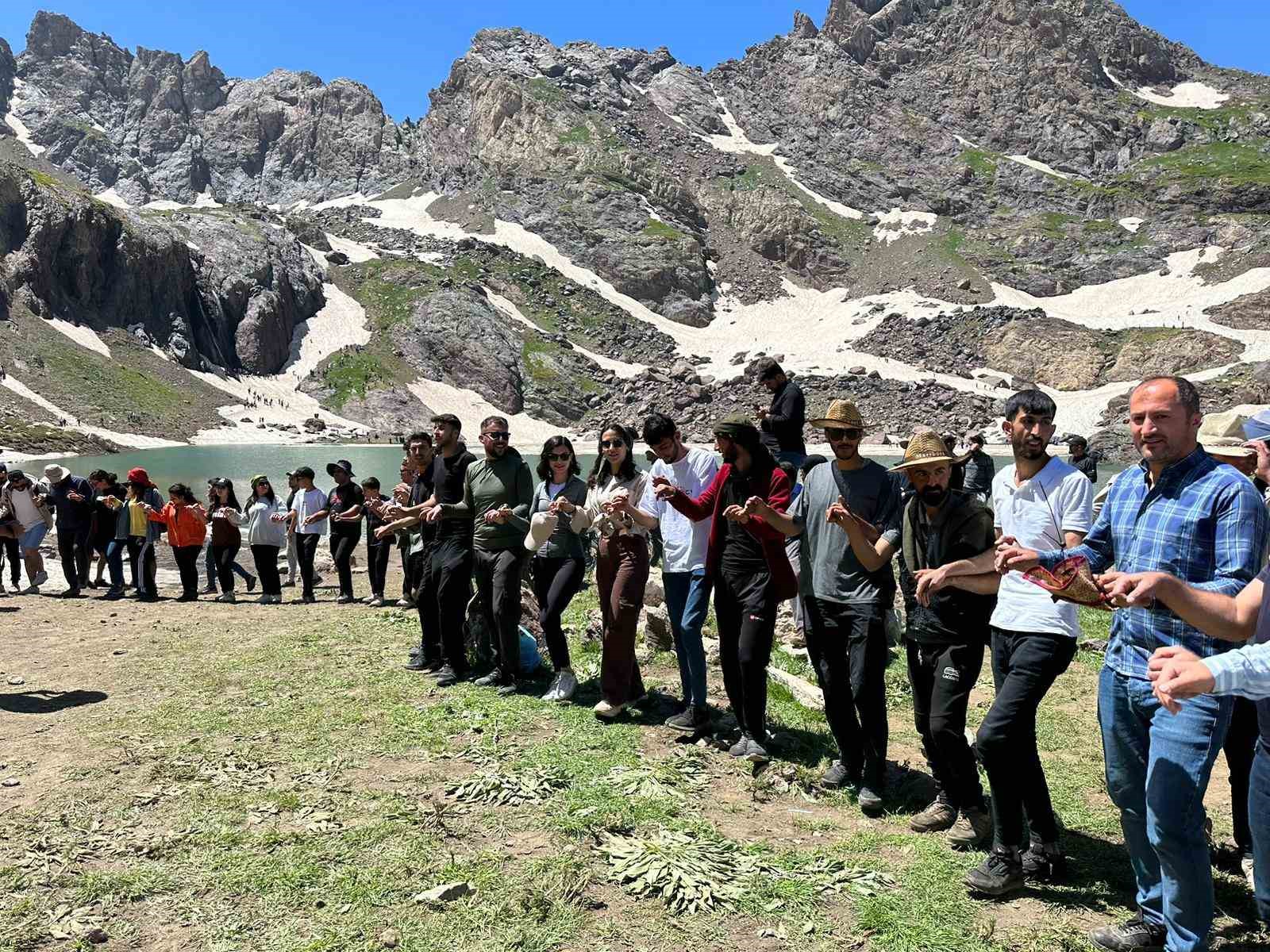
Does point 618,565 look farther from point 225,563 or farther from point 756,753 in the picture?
point 225,563

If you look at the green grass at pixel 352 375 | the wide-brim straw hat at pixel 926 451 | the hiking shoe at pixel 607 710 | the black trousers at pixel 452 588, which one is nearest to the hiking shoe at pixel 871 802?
the wide-brim straw hat at pixel 926 451

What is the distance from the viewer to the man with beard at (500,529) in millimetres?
8789

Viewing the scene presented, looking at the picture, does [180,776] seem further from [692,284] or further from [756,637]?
[692,284]

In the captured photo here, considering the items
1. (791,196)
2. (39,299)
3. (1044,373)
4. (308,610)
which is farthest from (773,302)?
(308,610)

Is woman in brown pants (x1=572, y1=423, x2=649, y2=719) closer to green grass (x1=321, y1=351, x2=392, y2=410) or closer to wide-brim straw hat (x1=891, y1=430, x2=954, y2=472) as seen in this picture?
wide-brim straw hat (x1=891, y1=430, x2=954, y2=472)

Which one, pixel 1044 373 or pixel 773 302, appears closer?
pixel 1044 373

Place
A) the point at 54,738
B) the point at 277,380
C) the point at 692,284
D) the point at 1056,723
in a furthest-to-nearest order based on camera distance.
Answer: the point at 692,284 → the point at 277,380 → the point at 1056,723 → the point at 54,738

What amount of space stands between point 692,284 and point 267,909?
16775cm

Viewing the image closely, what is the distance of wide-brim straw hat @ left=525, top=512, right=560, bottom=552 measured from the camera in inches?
320

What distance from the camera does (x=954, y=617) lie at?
5.39 m

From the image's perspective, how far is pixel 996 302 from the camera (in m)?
145

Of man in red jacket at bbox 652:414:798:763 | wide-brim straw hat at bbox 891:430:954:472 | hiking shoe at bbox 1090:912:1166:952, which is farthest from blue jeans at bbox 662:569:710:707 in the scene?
hiking shoe at bbox 1090:912:1166:952

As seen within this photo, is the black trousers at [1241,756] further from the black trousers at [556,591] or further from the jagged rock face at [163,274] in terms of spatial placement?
the jagged rock face at [163,274]

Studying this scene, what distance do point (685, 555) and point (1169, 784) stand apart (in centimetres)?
433
